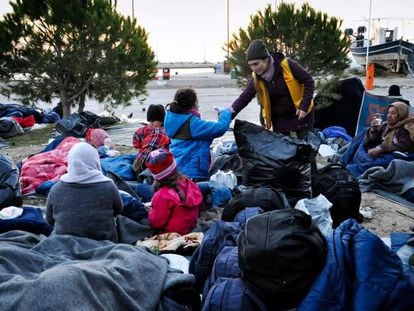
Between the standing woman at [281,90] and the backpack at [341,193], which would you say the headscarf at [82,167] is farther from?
the standing woman at [281,90]

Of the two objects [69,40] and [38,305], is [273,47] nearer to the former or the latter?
[69,40]

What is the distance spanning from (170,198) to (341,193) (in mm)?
1639

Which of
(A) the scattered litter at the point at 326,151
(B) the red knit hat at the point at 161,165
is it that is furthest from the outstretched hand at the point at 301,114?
(A) the scattered litter at the point at 326,151

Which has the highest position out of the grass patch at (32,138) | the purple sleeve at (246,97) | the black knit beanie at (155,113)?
the purple sleeve at (246,97)

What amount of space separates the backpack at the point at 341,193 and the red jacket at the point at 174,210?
1317mm

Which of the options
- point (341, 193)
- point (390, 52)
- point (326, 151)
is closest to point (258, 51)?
point (341, 193)

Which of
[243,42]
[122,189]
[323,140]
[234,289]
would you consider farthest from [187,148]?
[243,42]

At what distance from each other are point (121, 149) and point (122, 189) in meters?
3.48

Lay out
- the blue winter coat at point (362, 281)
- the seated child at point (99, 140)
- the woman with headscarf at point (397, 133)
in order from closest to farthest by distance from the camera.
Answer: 1. the blue winter coat at point (362, 281)
2. the woman with headscarf at point (397, 133)
3. the seated child at point (99, 140)

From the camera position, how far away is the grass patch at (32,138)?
9258 millimetres

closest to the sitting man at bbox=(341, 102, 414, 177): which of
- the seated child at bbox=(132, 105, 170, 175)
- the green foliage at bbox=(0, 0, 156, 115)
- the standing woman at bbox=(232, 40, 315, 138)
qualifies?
the standing woman at bbox=(232, 40, 315, 138)

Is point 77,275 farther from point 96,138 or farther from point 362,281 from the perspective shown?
point 96,138

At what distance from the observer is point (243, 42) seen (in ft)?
33.9

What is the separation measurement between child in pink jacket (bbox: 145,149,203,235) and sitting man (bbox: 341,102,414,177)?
9.98ft
